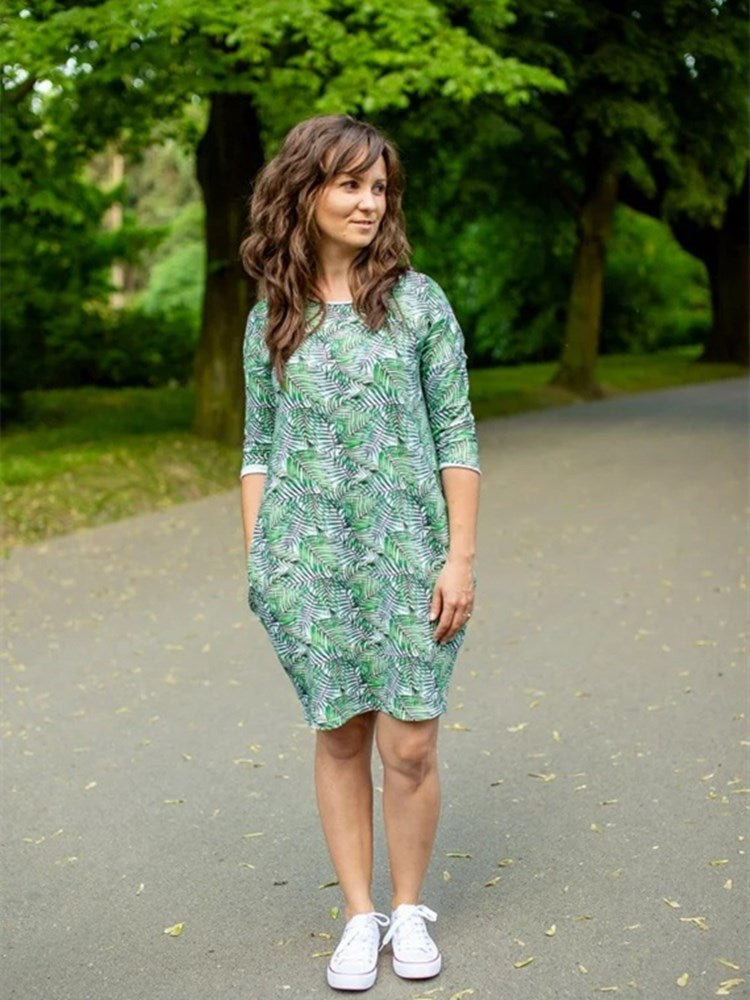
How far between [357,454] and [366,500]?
0.11 meters

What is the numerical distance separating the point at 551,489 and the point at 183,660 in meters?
6.68

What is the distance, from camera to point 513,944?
4254 mm

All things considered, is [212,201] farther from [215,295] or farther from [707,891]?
[707,891]

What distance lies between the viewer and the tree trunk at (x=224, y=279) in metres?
16.1

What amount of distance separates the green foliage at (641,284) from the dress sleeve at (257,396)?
32.6 m

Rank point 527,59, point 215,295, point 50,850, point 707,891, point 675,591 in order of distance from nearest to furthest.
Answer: point 707,891, point 50,850, point 675,591, point 215,295, point 527,59

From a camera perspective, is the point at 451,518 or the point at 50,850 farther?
the point at 50,850

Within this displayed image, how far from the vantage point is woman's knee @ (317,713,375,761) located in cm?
412

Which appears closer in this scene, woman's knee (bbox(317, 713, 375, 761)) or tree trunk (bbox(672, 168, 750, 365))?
woman's knee (bbox(317, 713, 375, 761))

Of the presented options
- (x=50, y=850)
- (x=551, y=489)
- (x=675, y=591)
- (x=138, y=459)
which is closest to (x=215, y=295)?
(x=138, y=459)

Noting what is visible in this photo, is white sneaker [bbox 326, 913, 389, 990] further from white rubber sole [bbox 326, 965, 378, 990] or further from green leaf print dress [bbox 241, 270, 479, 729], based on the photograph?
green leaf print dress [bbox 241, 270, 479, 729]

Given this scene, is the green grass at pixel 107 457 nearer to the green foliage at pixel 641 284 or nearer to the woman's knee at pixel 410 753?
the woman's knee at pixel 410 753

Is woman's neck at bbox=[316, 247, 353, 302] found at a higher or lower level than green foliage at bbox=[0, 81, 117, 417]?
higher

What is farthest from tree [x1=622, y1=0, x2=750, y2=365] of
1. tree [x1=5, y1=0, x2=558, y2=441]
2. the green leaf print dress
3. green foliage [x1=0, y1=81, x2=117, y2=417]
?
the green leaf print dress
